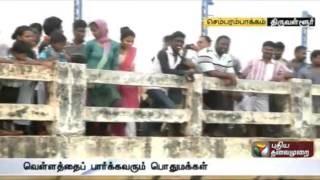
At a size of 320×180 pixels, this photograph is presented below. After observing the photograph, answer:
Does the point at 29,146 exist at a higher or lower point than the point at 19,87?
lower

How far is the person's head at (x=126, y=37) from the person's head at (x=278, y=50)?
1.74 m

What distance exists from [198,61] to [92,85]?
1227mm

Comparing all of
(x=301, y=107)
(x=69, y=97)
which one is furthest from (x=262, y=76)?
(x=69, y=97)

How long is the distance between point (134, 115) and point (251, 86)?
4.67 feet

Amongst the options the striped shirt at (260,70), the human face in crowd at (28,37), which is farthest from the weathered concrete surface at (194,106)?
the human face in crowd at (28,37)

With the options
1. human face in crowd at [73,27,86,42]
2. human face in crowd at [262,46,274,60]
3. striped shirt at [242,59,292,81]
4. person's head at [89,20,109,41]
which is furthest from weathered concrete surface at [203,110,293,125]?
human face in crowd at [73,27,86,42]

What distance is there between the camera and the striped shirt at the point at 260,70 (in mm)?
6703

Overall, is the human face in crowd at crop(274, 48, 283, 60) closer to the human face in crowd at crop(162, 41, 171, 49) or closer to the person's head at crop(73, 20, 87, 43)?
the human face in crowd at crop(162, 41, 171, 49)

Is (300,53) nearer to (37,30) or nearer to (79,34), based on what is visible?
(79,34)

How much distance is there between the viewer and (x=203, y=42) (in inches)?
261

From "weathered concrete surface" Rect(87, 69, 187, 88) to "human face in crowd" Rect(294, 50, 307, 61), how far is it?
5.35 feet

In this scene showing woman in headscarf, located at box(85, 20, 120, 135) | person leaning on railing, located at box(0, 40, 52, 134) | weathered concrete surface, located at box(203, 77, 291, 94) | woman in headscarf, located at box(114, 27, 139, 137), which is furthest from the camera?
weathered concrete surface, located at box(203, 77, 291, 94)

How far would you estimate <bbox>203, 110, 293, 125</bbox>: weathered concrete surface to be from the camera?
622 centimetres

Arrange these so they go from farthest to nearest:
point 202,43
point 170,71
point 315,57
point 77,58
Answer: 1. point 315,57
2. point 202,43
3. point 170,71
4. point 77,58
